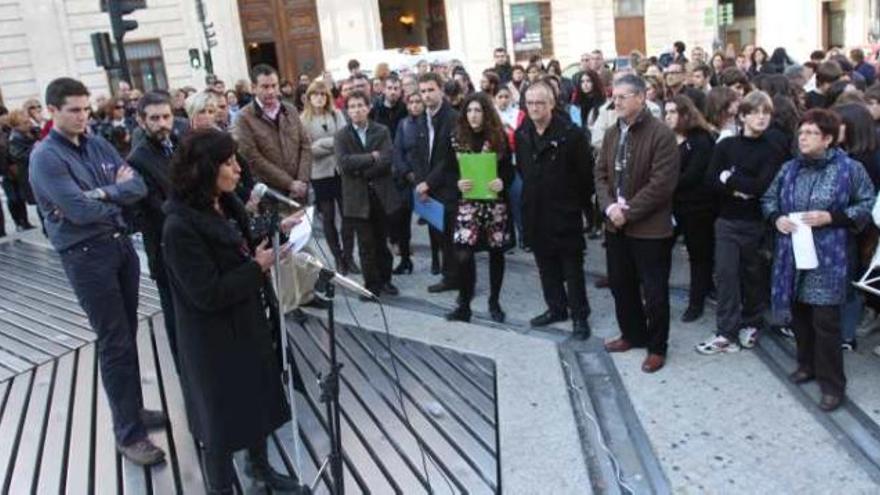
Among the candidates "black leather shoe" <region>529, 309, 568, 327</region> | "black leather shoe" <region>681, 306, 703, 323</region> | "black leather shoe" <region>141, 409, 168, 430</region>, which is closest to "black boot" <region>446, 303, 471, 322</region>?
"black leather shoe" <region>529, 309, 568, 327</region>

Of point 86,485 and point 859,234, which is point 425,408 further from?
point 859,234

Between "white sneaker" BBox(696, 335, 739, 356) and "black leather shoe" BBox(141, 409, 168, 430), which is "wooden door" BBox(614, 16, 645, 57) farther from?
"black leather shoe" BBox(141, 409, 168, 430)

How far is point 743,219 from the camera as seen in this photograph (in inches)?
192

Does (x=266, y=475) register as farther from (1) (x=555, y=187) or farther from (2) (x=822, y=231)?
(2) (x=822, y=231)

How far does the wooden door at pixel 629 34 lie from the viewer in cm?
2753

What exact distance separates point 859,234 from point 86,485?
442 centimetres

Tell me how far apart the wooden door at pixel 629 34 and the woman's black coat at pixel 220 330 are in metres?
26.4

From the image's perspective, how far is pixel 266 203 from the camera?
145 inches

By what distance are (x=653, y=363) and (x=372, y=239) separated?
2681mm

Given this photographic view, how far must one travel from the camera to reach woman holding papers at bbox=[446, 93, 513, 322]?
555 centimetres

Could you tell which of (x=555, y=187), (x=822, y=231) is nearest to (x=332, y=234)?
(x=555, y=187)

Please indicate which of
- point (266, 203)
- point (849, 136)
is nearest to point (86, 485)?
point (266, 203)

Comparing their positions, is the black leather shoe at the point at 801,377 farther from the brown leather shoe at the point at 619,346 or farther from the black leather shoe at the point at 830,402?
the brown leather shoe at the point at 619,346

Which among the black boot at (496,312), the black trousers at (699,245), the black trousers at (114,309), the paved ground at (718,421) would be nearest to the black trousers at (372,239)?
the paved ground at (718,421)
